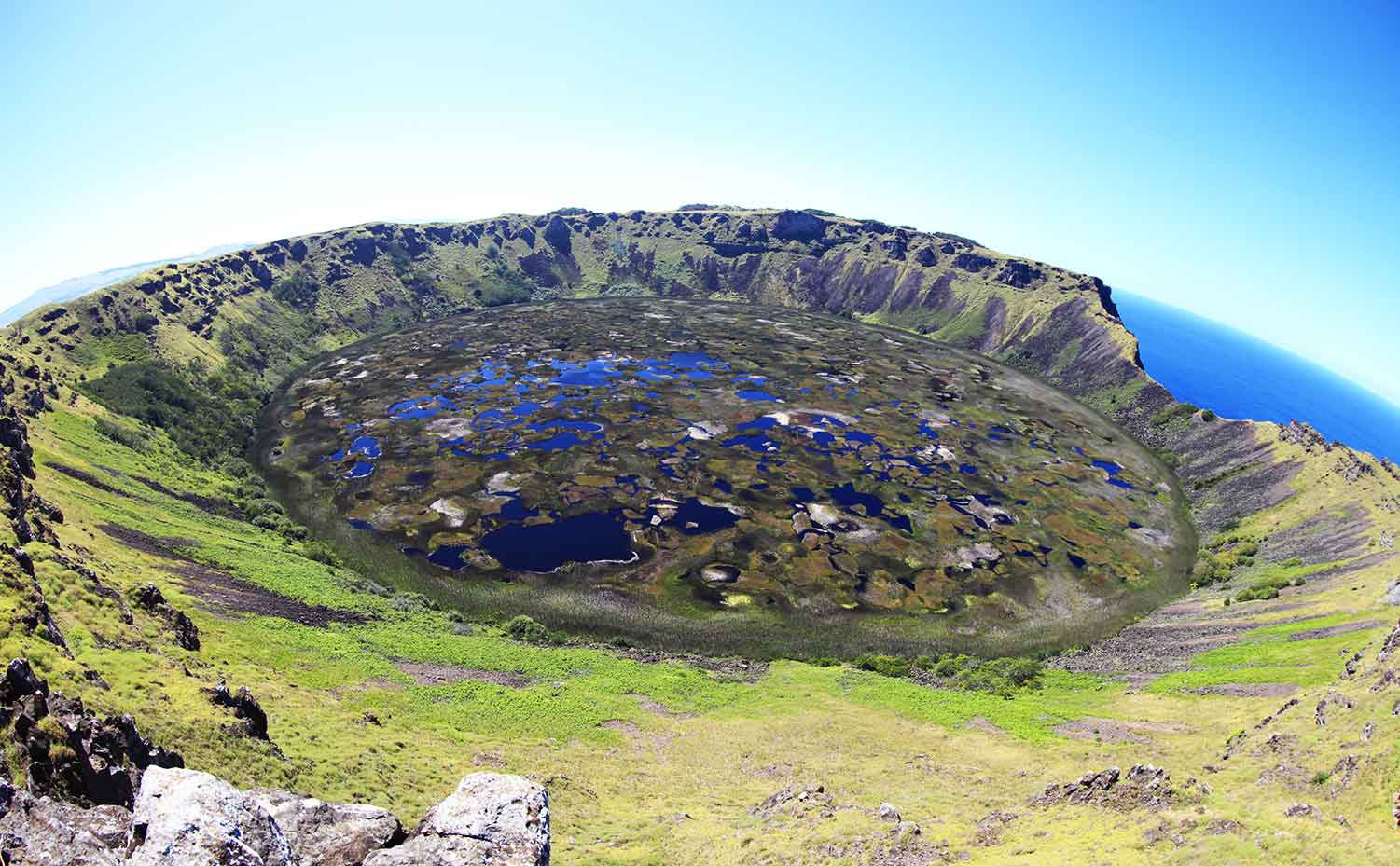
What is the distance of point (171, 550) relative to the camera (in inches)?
2847

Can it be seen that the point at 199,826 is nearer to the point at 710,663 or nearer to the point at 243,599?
the point at 710,663

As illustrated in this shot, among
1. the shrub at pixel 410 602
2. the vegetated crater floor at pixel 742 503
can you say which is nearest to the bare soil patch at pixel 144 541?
the vegetated crater floor at pixel 742 503

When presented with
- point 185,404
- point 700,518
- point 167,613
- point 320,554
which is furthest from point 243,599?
point 185,404

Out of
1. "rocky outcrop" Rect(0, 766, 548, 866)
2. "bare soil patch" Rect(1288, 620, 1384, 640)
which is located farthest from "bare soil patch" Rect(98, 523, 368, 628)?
"bare soil patch" Rect(1288, 620, 1384, 640)

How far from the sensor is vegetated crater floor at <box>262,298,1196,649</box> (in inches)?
3354

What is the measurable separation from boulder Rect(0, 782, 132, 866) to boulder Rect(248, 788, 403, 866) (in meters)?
3.33

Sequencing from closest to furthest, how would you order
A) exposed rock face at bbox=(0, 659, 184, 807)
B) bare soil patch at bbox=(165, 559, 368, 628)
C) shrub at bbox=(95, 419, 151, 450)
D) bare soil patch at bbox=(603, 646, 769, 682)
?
exposed rock face at bbox=(0, 659, 184, 807) → bare soil patch at bbox=(165, 559, 368, 628) → bare soil patch at bbox=(603, 646, 769, 682) → shrub at bbox=(95, 419, 151, 450)

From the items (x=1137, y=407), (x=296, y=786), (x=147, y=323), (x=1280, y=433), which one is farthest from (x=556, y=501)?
(x=1137, y=407)

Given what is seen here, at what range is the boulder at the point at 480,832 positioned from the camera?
19719 mm

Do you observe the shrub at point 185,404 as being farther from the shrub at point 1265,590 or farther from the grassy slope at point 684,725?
the shrub at point 1265,590

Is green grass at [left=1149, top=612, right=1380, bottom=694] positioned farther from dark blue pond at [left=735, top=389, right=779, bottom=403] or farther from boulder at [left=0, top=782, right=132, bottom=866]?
dark blue pond at [left=735, top=389, right=779, bottom=403]

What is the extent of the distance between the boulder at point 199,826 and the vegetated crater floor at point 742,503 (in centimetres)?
6188

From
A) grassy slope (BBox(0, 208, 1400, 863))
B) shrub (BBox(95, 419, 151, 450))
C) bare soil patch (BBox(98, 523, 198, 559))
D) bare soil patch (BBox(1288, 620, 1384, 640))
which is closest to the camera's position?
grassy slope (BBox(0, 208, 1400, 863))

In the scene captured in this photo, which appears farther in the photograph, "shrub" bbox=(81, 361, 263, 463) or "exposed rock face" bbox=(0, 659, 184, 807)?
"shrub" bbox=(81, 361, 263, 463)
